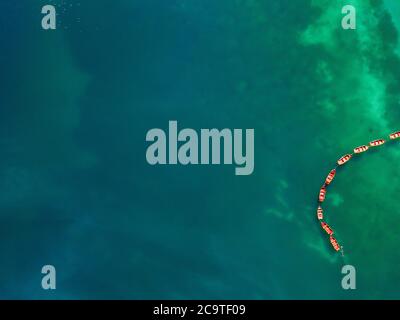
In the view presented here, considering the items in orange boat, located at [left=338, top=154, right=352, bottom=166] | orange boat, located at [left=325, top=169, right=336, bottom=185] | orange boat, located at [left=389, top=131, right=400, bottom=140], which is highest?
orange boat, located at [left=389, top=131, right=400, bottom=140]

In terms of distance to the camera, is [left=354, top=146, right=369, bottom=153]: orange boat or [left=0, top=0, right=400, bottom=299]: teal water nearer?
[left=0, top=0, right=400, bottom=299]: teal water

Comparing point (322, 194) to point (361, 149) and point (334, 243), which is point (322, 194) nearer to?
point (334, 243)

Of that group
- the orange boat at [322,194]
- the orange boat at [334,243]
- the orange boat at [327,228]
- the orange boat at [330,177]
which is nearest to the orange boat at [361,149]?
the orange boat at [330,177]

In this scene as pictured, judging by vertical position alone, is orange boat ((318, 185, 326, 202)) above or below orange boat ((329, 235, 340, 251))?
above

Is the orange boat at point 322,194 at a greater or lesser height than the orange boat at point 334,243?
greater

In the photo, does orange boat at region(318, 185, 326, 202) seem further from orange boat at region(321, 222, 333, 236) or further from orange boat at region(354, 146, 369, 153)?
orange boat at region(354, 146, 369, 153)

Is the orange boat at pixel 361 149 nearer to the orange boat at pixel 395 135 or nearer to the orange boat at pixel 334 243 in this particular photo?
the orange boat at pixel 395 135

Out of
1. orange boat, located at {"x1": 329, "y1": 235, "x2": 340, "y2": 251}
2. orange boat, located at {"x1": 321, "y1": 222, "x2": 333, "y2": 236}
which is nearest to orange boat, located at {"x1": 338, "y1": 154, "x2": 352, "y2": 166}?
orange boat, located at {"x1": 321, "y1": 222, "x2": 333, "y2": 236}
